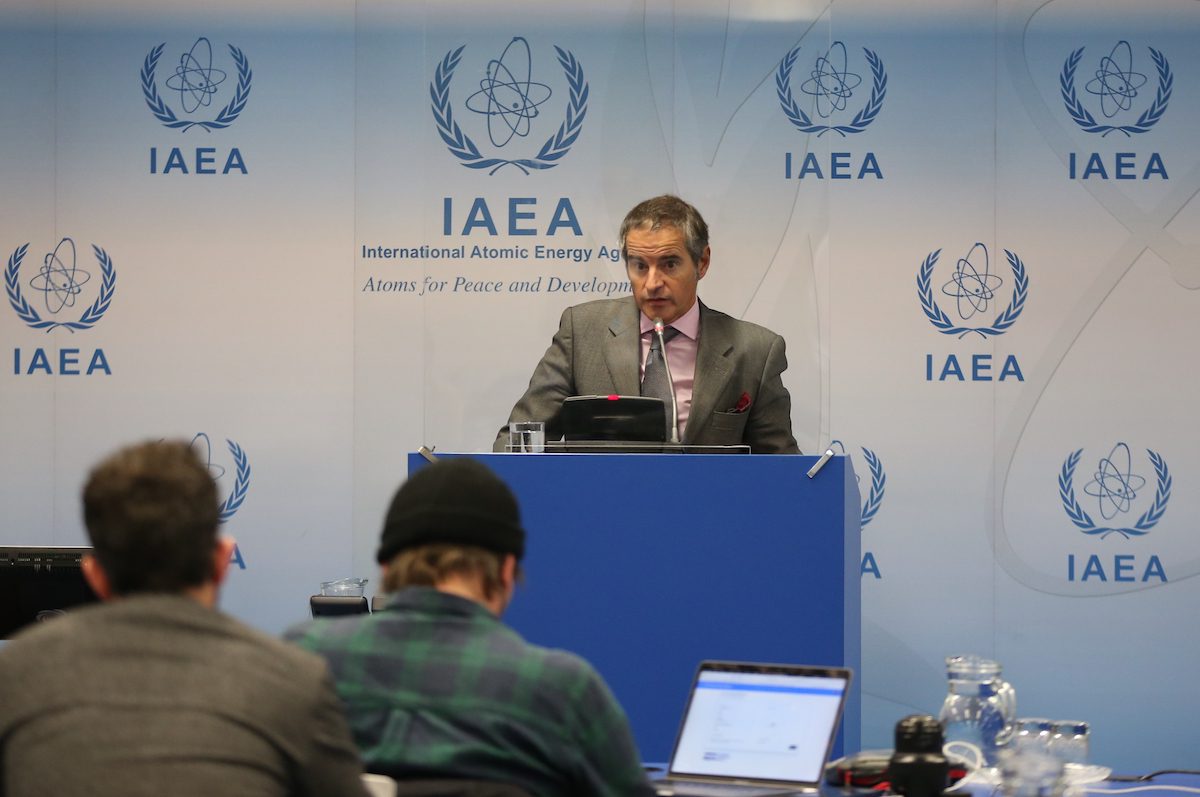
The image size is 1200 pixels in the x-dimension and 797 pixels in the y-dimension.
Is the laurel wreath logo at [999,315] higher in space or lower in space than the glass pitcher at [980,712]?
higher

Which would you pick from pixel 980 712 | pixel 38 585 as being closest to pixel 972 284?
pixel 980 712

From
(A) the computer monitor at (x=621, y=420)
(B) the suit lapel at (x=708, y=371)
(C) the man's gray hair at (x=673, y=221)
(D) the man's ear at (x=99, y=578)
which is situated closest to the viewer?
(D) the man's ear at (x=99, y=578)

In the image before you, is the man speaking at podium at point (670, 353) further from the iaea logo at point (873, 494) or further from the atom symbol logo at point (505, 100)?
the atom symbol logo at point (505, 100)

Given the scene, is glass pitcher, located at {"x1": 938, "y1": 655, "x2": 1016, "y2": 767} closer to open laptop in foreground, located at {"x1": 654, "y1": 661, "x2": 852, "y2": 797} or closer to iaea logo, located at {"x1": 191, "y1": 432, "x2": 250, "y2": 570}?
open laptop in foreground, located at {"x1": 654, "y1": 661, "x2": 852, "y2": 797}

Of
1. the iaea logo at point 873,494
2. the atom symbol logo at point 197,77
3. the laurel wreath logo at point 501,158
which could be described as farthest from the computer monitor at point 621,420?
the atom symbol logo at point 197,77

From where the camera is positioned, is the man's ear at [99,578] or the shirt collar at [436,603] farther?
the shirt collar at [436,603]

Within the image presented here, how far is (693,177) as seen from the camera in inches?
221

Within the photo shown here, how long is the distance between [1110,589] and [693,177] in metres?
Result: 2.22

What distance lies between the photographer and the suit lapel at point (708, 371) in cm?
416

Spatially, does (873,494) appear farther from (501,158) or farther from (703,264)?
(501,158)

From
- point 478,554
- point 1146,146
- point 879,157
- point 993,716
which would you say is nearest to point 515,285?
point 879,157

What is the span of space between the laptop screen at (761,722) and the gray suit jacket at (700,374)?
1812 millimetres

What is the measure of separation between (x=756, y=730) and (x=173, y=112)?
14.3 ft

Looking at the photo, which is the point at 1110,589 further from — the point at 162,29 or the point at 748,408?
the point at 162,29
